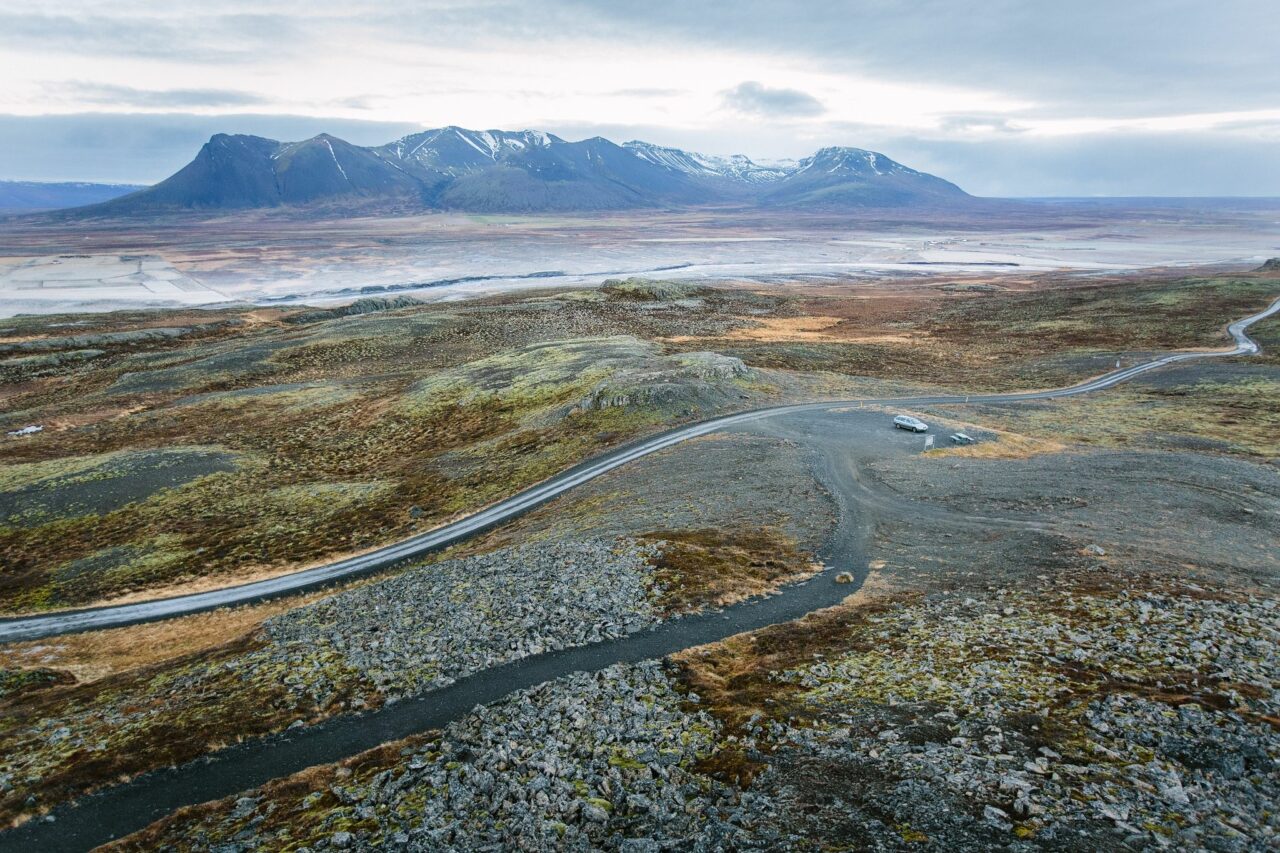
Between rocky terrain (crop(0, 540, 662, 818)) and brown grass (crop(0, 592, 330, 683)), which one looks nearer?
rocky terrain (crop(0, 540, 662, 818))

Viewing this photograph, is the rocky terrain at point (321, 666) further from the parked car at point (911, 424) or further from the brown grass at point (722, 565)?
the parked car at point (911, 424)

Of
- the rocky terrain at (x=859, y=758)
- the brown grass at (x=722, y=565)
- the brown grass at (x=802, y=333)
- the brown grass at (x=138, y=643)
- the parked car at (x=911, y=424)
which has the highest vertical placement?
the brown grass at (x=802, y=333)

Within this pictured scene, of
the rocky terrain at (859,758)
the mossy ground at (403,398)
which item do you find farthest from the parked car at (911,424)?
the rocky terrain at (859,758)

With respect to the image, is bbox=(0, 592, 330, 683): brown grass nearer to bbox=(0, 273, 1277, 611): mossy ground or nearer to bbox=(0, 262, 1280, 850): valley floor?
bbox=(0, 262, 1280, 850): valley floor

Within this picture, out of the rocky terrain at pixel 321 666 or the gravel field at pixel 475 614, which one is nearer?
the rocky terrain at pixel 321 666

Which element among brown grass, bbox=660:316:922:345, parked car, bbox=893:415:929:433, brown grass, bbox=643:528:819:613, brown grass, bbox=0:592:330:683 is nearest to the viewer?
brown grass, bbox=643:528:819:613

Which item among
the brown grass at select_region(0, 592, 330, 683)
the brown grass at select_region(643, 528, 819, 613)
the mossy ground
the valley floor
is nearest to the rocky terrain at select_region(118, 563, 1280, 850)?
the valley floor

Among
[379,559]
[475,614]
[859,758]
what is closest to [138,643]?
[379,559]

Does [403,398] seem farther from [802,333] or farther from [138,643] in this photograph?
[802,333]
